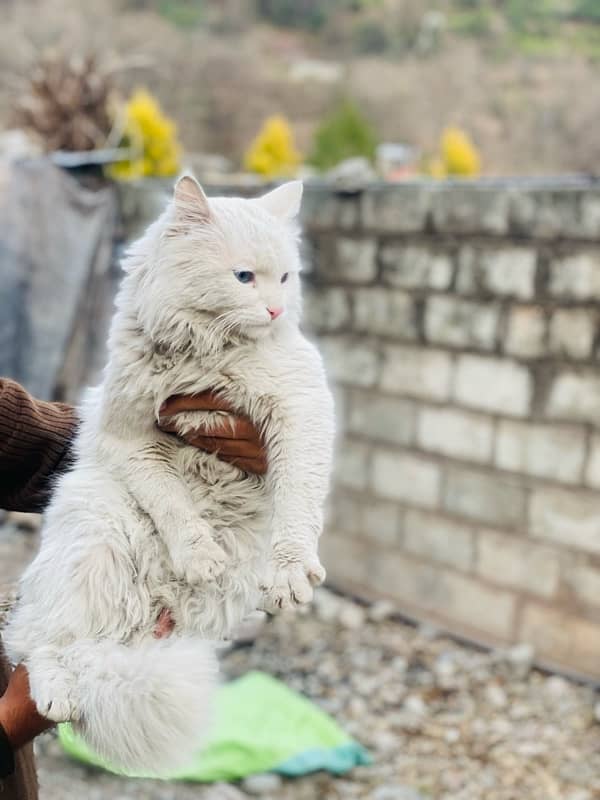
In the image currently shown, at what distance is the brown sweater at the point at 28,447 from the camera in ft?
5.39

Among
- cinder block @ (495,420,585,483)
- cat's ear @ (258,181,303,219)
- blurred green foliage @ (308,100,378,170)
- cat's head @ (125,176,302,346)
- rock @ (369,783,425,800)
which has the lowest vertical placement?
rock @ (369,783,425,800)

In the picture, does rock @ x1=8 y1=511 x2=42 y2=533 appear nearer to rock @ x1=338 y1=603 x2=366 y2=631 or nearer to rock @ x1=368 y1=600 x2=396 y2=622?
rock @ x1=338 y1=603 x2=366 y2=631

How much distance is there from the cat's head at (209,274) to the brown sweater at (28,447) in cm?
42

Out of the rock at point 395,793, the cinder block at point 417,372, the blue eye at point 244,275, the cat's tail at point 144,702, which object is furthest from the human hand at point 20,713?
the cinder block at point 417,372

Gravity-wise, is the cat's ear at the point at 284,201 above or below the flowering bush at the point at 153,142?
below

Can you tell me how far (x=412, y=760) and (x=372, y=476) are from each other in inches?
58.5

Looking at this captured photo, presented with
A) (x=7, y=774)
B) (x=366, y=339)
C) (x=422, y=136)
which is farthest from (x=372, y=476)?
(x=422, y=136)

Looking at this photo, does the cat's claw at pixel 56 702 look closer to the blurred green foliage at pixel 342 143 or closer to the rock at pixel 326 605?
the rock at pixel 326 605

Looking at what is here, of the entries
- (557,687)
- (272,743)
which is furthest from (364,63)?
(272,743)

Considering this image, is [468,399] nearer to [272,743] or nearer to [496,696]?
[496,696]

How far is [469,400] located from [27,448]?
2.56 meters

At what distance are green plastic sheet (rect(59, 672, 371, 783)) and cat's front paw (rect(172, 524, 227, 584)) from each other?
187 centimetres

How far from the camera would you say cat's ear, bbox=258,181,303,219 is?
153cm

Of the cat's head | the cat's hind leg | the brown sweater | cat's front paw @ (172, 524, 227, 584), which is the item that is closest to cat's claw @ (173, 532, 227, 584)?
cat's front paw @ (172, 524, 227, 584)
